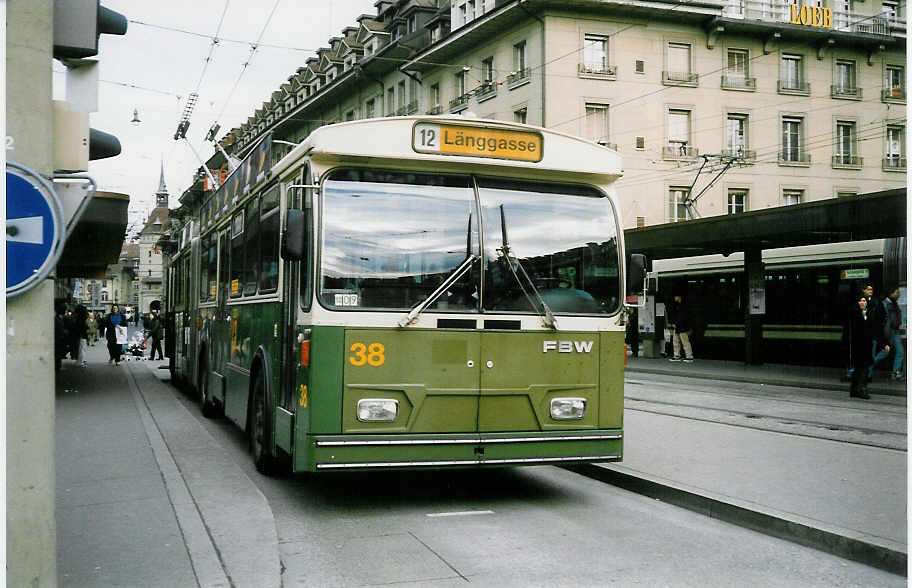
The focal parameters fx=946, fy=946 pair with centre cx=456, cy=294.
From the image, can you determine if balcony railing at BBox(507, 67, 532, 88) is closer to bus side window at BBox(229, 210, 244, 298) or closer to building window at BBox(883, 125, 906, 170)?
building window at BBox(883, 125, 906, 170)

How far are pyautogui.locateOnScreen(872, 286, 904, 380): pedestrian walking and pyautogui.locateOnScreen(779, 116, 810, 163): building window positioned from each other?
22.6 m

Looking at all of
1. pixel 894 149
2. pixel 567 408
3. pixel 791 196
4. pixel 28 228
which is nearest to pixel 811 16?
pixel 894 149

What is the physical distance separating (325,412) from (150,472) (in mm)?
2364

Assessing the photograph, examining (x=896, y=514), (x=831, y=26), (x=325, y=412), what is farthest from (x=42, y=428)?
(x=831, y=26)

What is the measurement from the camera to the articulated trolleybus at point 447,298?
6.48 m

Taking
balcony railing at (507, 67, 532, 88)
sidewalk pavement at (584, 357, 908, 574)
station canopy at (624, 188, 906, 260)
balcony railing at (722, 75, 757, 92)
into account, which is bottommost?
sidewalk pavement at (584, 357, 908, 574)

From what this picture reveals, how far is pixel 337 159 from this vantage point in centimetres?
658

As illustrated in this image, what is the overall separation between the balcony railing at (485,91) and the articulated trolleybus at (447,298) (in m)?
32.0

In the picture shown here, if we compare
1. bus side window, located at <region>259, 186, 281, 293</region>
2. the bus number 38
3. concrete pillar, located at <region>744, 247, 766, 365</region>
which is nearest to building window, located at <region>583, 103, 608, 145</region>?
concrete pillar, located at <region>744, 247, 766, 365</region>

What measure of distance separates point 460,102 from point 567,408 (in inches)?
1365

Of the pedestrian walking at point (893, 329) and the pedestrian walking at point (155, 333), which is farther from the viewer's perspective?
the pedestrian walking at point (155, 333)

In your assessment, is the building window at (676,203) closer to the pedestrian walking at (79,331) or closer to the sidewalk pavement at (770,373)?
the sidewalk pavement at (770,373)

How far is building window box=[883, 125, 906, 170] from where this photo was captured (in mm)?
41062

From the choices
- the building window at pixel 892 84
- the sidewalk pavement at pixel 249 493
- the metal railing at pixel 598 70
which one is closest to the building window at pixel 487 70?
the metal railing at pixel 598 70
